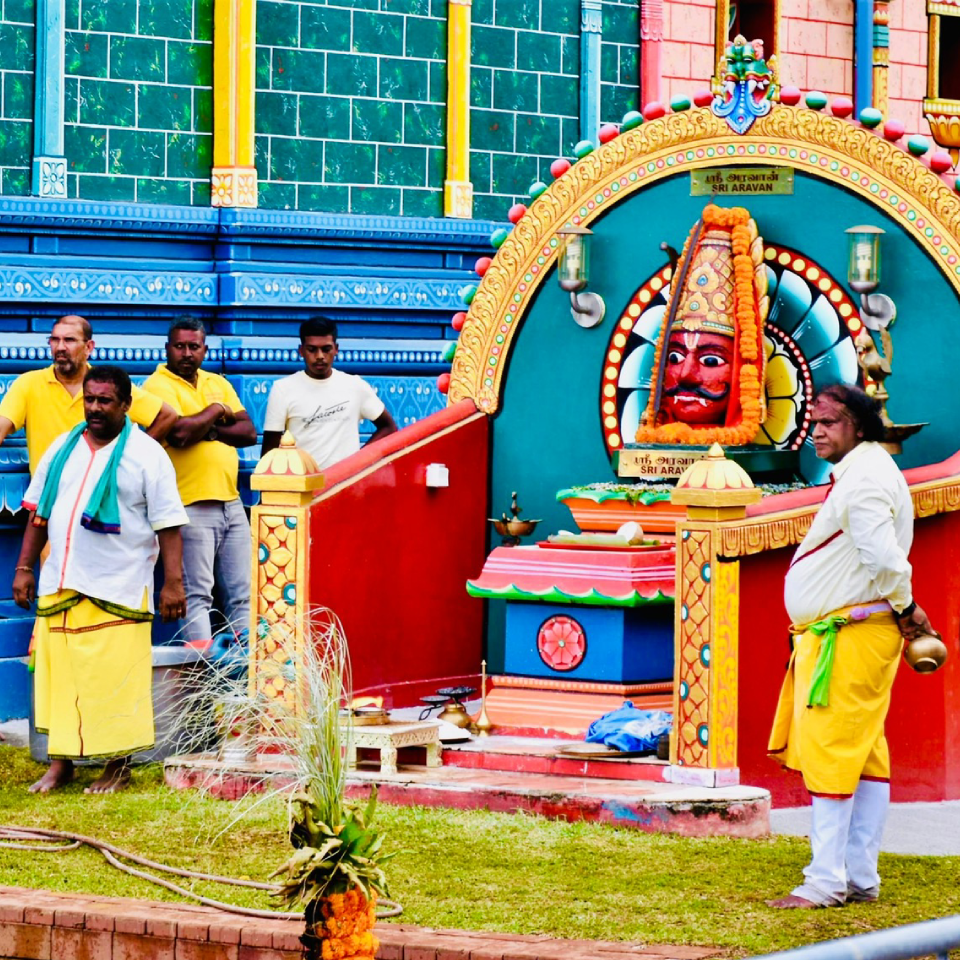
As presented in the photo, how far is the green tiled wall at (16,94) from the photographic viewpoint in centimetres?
1202

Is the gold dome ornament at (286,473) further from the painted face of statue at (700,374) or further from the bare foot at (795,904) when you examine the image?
the bare foot at (795,904)

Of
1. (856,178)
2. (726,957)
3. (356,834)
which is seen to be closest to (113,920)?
(356,834)

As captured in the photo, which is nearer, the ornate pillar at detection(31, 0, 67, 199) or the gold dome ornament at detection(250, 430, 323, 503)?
the gold dome ornament at detection(250, 430, 323, 503)

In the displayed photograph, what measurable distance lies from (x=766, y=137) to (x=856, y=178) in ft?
1.48

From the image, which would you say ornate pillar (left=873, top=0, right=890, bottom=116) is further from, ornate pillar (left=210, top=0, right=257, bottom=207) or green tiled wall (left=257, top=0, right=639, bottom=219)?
ornate pillar (left=210, top=0, right=257, bottom=207)

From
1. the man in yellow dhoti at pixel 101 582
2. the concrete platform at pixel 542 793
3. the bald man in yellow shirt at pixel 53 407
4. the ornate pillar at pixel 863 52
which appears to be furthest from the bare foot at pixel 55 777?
the ornate pillar at pixel 863 52

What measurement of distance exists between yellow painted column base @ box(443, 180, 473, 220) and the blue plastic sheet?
476 centimetres

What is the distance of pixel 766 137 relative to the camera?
10.6m

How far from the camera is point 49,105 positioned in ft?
39.8

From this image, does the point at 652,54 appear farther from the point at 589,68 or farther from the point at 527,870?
the point at 527,870

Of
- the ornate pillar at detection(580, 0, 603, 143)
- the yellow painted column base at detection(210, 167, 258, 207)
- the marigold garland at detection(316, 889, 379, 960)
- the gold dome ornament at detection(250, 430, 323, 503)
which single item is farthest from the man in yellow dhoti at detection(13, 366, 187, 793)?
the ornate pillar at detection(580, 0, 603, 143)

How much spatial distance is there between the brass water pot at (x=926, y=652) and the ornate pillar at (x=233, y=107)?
5.98 meters

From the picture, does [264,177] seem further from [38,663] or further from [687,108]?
[38,663]

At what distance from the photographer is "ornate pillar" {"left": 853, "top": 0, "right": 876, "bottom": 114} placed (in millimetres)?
16344
